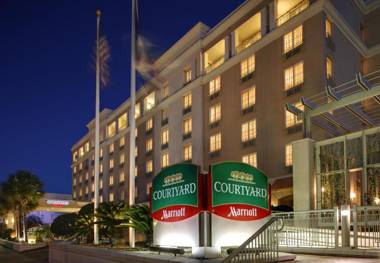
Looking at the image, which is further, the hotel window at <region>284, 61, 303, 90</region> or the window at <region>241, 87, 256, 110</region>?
the window at <region>241, 87, 256, 110</region>

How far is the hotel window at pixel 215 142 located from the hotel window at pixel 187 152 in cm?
346

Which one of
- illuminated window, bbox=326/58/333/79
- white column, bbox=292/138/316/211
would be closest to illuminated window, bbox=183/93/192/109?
illuminated window, bbox=326/58/333/79

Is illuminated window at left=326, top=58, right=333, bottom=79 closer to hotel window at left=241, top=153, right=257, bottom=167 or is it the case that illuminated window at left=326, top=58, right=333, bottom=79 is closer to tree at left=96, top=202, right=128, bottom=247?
hotel window at left=241, top=153, right=257, bottom=167

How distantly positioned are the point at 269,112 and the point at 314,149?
10.9m

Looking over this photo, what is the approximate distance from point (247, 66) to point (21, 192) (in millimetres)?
28610

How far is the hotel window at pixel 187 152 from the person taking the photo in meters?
41.0

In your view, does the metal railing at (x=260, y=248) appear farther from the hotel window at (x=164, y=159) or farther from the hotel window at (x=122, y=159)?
the hotel window at (x=122, y=159)

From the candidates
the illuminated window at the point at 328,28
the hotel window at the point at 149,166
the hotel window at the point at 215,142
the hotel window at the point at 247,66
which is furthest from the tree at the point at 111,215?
the hotel window at the point at 149,166

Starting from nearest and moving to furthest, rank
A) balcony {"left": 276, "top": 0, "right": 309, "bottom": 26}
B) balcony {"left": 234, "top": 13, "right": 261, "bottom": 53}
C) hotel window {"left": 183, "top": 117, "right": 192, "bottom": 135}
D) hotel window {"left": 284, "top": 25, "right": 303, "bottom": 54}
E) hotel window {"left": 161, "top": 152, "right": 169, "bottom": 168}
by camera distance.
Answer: hotel window {"left": 284, "top": 25, "right": 303, "bottom": 54} < balcony {"left": 276, "top": 0, "right": 309, "bottom": 26} < balcony {"left": 234, "top": 13, "right": 261, "bottom": 53} < hotel window {"left": 183, "top": 117, "right": 192, "bottom": 135} < hotel window {"left": 161, "top": 152, "right": 169, "bottom": 168}

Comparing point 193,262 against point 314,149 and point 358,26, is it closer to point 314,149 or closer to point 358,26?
point 314,149

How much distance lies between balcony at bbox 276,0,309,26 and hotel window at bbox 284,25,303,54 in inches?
44.2

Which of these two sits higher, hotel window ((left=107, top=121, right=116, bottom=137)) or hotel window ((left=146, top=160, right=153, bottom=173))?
hotel window ((left=107, top=121, right=116, bottom=137))

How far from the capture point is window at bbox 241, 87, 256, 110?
33.2 metres

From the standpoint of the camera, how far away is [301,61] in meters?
28.9
